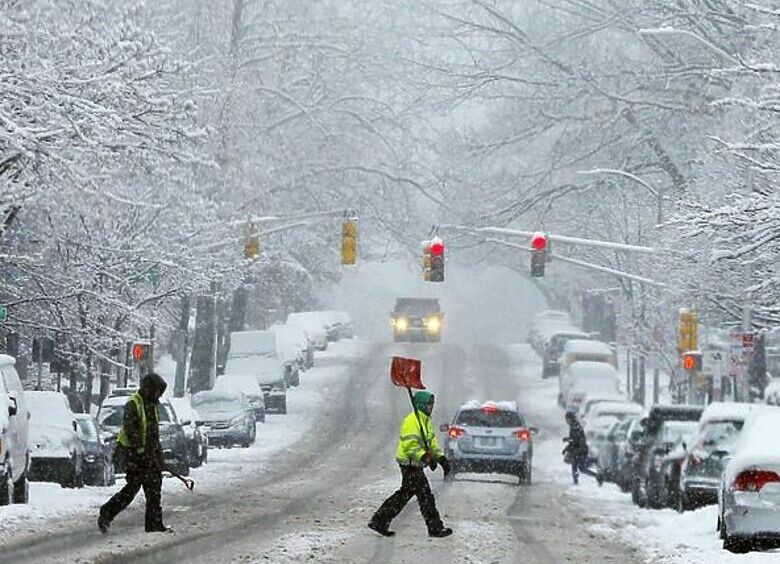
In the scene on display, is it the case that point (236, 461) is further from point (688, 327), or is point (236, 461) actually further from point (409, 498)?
point (409, 498)

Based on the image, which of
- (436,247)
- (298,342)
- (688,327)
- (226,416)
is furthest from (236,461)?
(298,342)

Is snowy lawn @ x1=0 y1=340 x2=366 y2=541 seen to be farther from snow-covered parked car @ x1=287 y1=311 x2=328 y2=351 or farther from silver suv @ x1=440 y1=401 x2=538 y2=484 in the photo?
silver suv @ x1=440 y1=401 x2=538 y2=484

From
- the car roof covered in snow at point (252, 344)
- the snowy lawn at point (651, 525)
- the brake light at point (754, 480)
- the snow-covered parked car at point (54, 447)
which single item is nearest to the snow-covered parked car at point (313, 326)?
the car roof covered in snow at point (252, 344)

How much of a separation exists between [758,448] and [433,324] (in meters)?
76.8

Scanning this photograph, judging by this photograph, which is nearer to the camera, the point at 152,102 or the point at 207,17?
the point at 152,102

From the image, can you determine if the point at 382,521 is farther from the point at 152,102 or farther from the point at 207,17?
the point at 207,17

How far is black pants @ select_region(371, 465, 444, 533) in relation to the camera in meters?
20.5

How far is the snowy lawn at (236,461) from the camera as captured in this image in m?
22.5

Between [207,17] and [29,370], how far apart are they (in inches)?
529

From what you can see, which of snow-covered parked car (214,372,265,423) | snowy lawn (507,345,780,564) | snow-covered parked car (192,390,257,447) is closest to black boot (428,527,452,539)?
snowy lawn (507,345,780,564)

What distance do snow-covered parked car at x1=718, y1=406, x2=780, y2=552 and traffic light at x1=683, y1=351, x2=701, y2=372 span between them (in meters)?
28.8

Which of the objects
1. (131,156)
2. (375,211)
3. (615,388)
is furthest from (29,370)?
(131,156)

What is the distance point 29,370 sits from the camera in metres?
63.4

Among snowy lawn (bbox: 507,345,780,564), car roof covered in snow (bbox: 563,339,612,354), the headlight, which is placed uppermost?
the headlight
